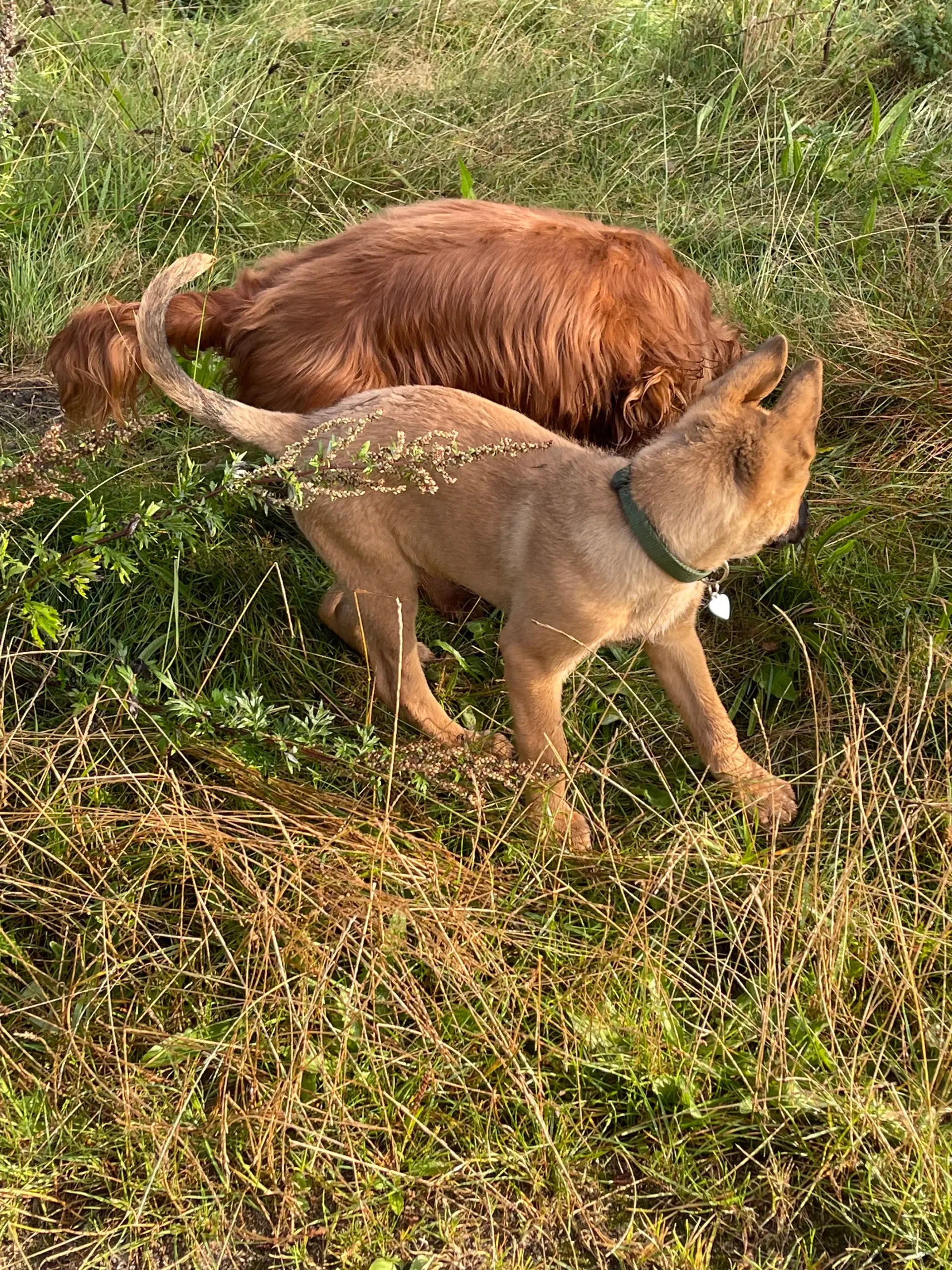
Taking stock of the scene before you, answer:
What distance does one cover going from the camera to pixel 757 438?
214 centimetres

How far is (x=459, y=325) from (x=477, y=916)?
5.05 feet

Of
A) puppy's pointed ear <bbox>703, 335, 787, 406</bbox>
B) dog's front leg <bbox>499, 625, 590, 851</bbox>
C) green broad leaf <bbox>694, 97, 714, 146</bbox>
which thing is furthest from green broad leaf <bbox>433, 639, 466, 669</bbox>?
green broad leaf <bbox>694, 97, 714, 146</bbox>

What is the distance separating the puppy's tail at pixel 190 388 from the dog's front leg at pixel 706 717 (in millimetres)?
1034

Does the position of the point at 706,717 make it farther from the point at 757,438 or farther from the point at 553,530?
the point at 757,438

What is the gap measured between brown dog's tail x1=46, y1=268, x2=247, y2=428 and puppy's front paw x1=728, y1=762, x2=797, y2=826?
1.83m

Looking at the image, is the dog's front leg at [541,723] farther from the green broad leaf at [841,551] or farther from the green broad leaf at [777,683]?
the green broad leaf at [841,551]

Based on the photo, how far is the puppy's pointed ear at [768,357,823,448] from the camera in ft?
6.86

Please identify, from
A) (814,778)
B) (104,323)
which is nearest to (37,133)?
(104,323)

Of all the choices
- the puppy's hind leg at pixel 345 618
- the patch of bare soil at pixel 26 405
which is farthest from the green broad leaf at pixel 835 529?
the patch of bare soil at pixel 26 405

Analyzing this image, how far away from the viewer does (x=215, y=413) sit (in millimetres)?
2596

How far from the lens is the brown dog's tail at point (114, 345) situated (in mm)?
3127

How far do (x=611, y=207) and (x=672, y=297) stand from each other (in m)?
1.49

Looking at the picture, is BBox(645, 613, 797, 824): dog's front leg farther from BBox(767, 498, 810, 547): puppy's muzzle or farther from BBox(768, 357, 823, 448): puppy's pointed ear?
BBox(768, 357, 823, 448): puppy's pointed ear

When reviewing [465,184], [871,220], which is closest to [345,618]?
[465,184]
